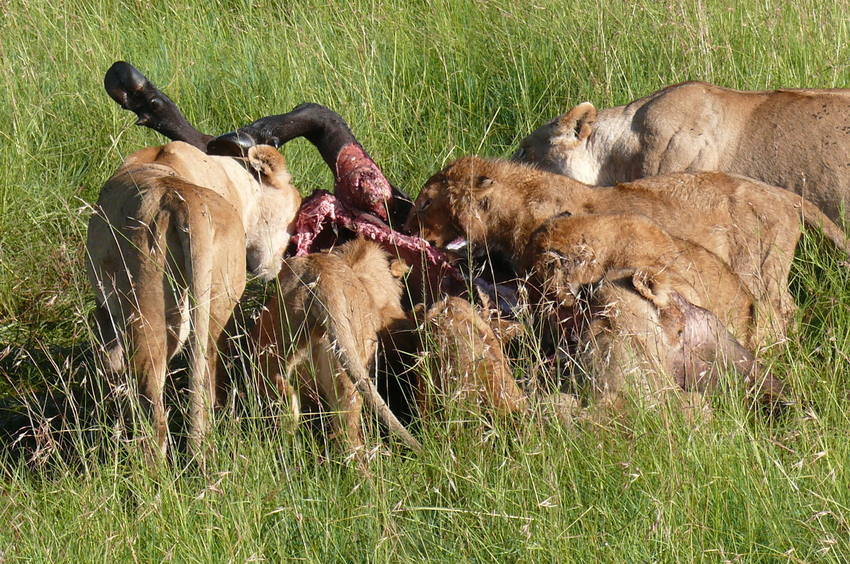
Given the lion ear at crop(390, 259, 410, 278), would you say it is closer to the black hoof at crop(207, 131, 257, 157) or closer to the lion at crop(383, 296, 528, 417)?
the lion at crop(383, 296, 528, 417)

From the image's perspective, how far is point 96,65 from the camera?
7.94 meters

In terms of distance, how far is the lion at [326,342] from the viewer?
4.22 m

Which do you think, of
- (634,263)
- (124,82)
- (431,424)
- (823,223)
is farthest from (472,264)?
(124,82)

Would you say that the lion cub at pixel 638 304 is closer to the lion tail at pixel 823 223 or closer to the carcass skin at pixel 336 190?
the carcass skin at pixel 336 190

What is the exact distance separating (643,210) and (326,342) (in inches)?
75.4

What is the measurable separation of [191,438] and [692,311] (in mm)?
1944

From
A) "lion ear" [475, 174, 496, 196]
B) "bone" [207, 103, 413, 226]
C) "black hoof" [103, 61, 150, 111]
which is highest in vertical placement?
"black hoof" [103, 61, 150, 111]

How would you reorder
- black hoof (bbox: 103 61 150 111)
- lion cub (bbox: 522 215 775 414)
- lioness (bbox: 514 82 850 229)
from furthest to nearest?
lioness (bbox: 514 82 850 229) < black hoof (bbox: 103 61 150 111) < lion cub (bbox: 522 215 775 414)

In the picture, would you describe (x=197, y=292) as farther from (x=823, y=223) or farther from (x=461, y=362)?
(x=823, y=223)

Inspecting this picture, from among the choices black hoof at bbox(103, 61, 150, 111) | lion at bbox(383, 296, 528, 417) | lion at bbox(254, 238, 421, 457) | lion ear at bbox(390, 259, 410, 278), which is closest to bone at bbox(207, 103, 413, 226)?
lion ear at bbox(390, 259, 410, 278)

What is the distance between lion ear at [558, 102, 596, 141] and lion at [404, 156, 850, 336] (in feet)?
3.30

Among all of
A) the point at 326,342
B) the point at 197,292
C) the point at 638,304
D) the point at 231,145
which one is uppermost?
the point at 231,145

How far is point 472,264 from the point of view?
208 inches

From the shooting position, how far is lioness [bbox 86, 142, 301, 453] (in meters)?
4.17
